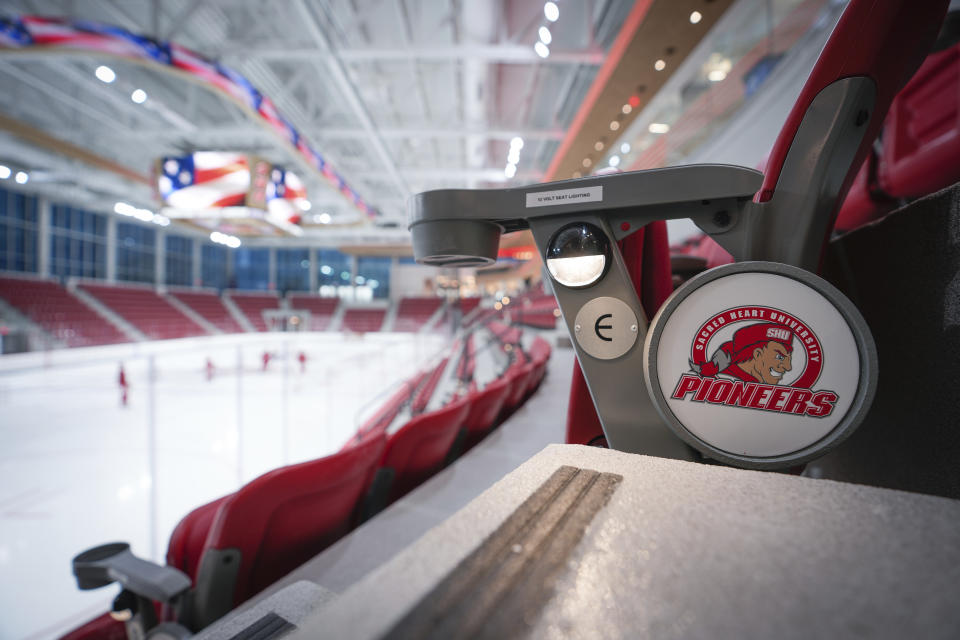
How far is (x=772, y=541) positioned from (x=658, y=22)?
3169mm

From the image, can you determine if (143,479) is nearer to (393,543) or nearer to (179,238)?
(393,543)

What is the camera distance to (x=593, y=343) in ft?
1.87

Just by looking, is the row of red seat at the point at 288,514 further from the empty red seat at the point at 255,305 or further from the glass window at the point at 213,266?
the glass window at the point at 213,266

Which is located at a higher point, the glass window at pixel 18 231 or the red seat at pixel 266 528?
the glass window at pixel 18 231

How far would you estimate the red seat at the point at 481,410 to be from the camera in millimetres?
1417

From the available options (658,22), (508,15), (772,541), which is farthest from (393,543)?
(508,15)

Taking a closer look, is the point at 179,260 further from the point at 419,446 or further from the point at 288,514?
the point at 288,514

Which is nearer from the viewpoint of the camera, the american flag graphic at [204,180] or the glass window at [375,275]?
the american flag graphic at [204,180]

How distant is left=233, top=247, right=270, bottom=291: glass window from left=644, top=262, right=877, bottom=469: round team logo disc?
63.7 ft

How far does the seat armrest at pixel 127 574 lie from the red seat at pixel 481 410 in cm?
83

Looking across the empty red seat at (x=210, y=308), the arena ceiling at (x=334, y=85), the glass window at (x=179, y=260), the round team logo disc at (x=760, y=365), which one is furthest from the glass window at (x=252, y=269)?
the round team logo disc at (x=760, y=365)

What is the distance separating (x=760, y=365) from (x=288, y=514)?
2.65ft

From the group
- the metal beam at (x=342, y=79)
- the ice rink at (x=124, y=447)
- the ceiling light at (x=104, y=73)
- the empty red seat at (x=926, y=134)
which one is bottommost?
the ice rink at (x=124, y=447)

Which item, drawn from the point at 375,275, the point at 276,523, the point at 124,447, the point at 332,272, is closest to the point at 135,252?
the point at 332,272
